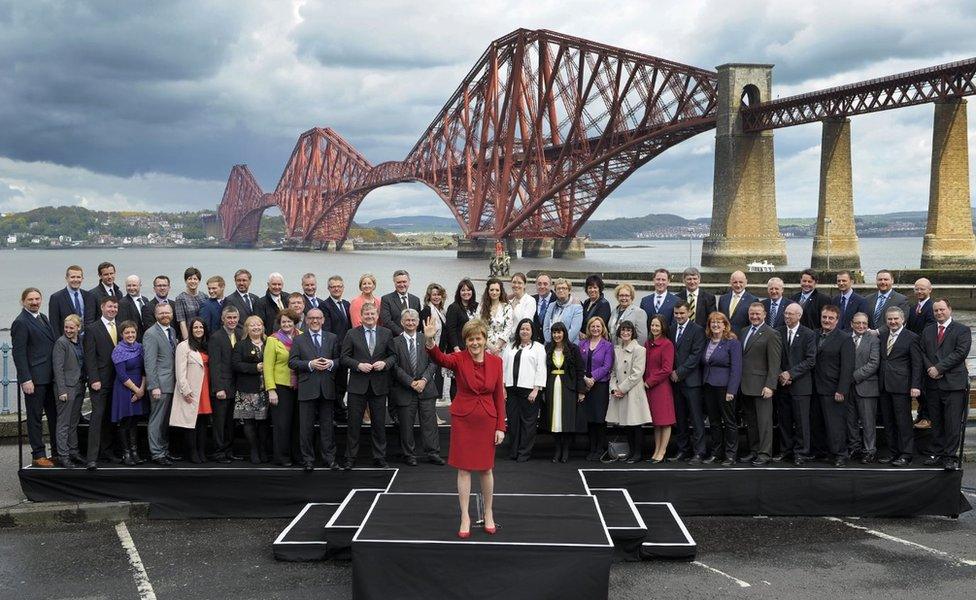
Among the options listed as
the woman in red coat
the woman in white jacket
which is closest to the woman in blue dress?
the woman in white jacket

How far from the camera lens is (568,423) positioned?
8500mm

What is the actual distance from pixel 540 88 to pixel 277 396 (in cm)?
7123

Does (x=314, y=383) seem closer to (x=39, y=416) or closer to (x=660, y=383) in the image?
(x=39, y=416)

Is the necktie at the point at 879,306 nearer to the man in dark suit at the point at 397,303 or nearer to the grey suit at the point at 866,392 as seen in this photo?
the grey suit at the point at 866,392

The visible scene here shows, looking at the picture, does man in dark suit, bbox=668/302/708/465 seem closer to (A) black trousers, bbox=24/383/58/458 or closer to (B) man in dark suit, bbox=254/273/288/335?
(B) man in dark suit, bbox=254/273/288/335

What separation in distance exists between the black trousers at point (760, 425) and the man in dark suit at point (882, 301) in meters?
1.97

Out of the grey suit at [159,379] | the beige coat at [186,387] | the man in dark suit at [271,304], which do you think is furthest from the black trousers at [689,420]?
the grey suit at [159,379]

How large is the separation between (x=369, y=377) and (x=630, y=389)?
2.40 m

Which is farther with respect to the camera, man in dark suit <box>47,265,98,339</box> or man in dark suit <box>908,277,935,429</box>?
man in dark suit <box>908,277,935,429</box>

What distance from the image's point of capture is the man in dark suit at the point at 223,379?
8.29 meters

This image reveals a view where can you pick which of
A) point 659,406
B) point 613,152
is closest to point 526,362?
point 659,406

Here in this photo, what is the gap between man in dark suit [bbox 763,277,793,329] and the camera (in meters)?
9.16

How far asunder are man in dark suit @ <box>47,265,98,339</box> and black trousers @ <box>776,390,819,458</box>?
21.7 ft

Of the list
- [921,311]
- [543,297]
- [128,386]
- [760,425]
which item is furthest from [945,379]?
[128,386]
